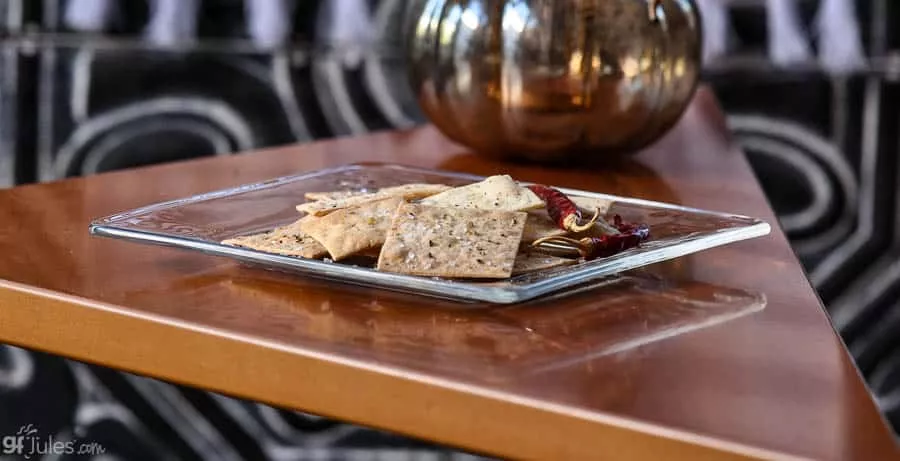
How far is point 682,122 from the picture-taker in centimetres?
127

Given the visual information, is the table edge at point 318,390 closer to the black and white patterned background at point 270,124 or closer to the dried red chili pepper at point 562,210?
the dried red chili pepper at point 562,210

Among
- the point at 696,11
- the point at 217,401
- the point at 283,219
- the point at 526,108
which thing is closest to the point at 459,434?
the point at 283,219

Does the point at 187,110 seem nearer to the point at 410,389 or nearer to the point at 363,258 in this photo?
the point at 363,258

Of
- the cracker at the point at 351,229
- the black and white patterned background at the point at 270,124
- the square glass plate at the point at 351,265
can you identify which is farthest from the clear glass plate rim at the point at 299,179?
the black and white patterned background at the point at 270,124

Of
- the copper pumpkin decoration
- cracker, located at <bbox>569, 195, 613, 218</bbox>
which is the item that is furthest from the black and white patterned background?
cracker, located at <bbox>569, 195, 613, 218</bbox>

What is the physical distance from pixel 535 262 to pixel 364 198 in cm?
13

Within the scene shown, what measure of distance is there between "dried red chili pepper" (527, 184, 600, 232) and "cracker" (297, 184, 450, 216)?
0.20 ft

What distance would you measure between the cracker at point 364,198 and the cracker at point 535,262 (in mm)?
102

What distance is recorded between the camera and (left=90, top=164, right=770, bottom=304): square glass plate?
519mm

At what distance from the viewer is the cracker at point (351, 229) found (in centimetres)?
55

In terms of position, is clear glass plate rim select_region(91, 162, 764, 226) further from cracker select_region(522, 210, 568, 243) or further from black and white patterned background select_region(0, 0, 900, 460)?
black and white patterned background select_region(0, 0, 900, 460)

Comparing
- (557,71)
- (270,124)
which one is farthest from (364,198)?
(270,124)

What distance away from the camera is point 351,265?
1.81 ft

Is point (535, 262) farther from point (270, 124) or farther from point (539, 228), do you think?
point (270, 124)
